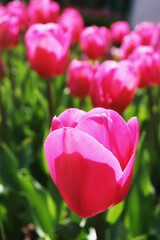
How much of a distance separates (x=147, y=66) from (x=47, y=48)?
1.10 feet

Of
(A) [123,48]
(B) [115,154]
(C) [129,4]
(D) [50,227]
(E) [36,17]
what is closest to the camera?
(B) [115,154]

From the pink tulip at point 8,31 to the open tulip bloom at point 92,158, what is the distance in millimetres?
1241

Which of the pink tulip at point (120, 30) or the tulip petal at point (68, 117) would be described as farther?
the pink tulip at point (120, 30)

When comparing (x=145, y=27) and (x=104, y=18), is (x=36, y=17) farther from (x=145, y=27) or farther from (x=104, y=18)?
(x=104, y=18)

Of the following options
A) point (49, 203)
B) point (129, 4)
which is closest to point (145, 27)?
→ point (49, 203)

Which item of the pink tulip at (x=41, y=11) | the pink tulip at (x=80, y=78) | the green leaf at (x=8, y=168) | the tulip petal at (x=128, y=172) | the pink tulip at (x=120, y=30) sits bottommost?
the pink tulip at (x=120, y=30)

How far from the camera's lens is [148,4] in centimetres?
1205

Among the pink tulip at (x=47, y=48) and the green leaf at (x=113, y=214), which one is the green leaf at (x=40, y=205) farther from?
the pink tulip at (x=47, y=48)

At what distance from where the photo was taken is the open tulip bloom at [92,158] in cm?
50

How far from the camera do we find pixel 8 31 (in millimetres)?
1689

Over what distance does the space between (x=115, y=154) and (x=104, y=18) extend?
12.2 m

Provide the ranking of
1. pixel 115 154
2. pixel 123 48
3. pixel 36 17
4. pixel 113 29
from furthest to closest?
pixel 113 29, pixel 36 17, pixel 123 48, pixel 115 154

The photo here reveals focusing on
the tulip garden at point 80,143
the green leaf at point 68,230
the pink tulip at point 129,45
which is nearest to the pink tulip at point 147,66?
the tulip garden at point 80,143

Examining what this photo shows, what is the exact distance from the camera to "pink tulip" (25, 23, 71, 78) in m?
1.18
